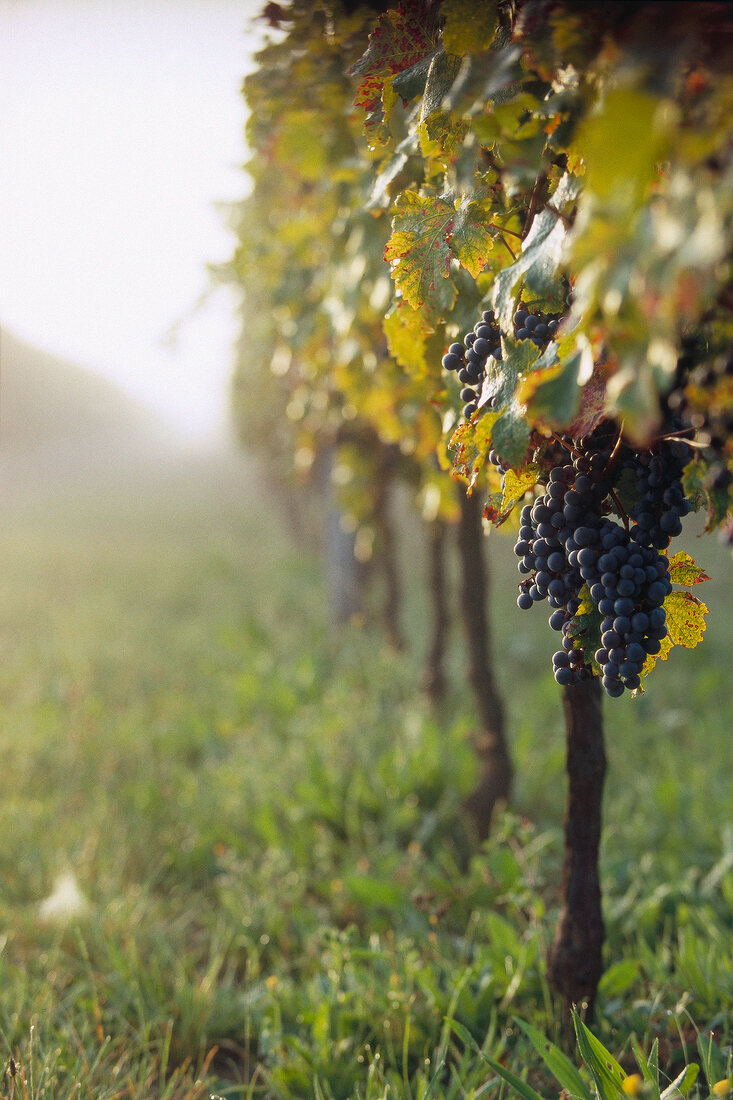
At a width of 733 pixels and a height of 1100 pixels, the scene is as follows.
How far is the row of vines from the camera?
69 centimetres

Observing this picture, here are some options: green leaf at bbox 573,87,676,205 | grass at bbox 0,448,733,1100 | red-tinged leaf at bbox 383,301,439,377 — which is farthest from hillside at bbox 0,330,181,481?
green leaf at bbox 573,87,676,205

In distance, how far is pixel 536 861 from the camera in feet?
8.64

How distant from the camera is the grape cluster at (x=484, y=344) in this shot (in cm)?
114

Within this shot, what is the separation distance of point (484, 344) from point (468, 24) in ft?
1.59

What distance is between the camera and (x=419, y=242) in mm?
1333

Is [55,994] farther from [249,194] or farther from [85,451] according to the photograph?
[85,451]

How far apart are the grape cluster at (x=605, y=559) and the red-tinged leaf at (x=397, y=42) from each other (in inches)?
29.9

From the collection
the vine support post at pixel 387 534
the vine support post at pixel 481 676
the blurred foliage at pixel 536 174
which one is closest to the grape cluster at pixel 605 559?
the blurred foliage at pixel 536 174

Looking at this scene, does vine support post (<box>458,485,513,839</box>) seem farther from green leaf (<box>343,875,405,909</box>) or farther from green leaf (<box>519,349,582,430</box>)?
green leaf (<box>519,349,582,430</box>)

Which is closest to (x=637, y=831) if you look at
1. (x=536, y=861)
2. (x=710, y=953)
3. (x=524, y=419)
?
(x=536, y=861)

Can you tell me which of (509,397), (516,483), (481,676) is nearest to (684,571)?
(516,483)

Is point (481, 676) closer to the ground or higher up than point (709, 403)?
closer to the ground

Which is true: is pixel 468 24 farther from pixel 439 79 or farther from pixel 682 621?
pixel 682 621

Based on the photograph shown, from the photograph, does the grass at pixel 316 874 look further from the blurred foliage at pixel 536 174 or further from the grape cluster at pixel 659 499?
the blurred foliage at pixel 536 174
